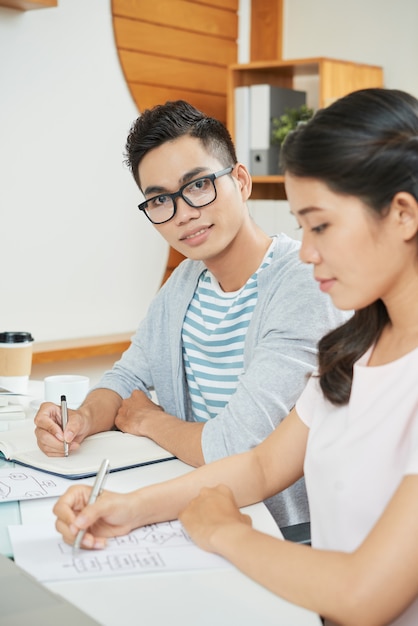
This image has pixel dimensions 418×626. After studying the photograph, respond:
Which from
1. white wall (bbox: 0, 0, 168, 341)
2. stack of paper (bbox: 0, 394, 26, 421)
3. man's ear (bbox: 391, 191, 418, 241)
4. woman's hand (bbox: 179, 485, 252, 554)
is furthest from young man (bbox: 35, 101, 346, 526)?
white wall (bbox: 0, 0, 168, 341)

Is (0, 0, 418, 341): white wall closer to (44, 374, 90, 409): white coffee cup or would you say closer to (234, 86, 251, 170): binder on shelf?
(234, 86, 251, 170): binder on shelf

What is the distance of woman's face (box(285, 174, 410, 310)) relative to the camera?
1.04 metres

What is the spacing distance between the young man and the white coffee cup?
0.10m

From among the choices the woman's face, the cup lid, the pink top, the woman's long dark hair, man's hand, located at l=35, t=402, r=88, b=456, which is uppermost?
the woman's long dark hair

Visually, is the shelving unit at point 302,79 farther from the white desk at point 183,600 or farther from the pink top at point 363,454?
the white desk at point 183,600

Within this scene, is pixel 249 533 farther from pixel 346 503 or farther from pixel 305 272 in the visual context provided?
pixel 305 272

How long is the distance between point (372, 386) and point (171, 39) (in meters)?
2.86

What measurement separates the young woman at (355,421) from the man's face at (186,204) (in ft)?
2.10

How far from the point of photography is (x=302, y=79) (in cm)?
387

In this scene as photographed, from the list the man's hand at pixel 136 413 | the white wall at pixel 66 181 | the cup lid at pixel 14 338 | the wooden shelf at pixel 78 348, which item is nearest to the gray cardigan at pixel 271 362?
the man's hand at pixel 136 413

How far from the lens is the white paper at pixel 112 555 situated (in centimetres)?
106

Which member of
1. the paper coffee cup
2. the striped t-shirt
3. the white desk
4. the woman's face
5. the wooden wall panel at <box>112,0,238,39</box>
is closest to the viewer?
the white desk

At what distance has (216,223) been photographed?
1797 mm

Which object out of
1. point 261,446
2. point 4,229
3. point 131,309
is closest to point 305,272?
point 261,446
